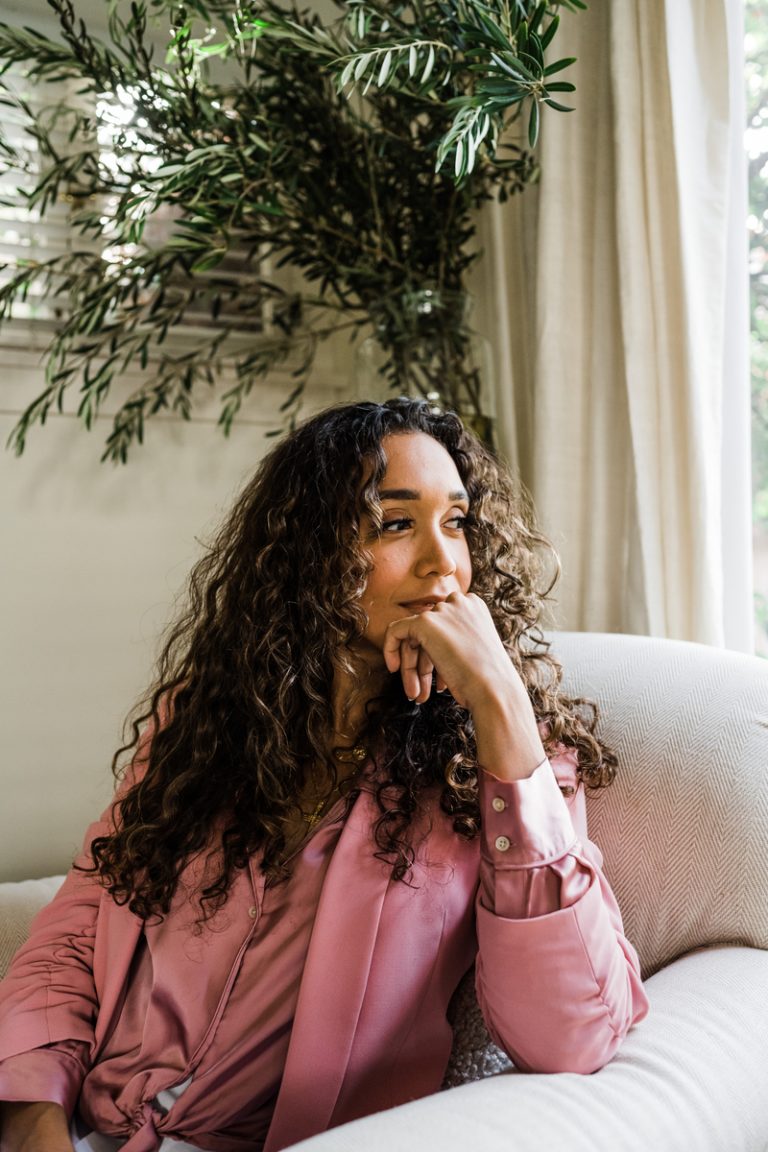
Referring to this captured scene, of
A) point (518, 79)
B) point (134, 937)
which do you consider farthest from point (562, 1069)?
point (518, 79)

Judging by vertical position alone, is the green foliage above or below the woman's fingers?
above

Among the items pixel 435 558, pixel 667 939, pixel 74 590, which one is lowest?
pixel 667 939

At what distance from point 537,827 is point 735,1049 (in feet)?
0.87

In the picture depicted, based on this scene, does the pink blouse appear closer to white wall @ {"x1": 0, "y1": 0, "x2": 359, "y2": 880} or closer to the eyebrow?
the eyebrow

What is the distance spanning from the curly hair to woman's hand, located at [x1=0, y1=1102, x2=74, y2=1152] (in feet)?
0.71

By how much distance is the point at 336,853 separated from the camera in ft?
3.64

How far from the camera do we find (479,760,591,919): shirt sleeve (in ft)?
3.10

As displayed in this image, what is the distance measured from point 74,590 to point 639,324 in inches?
48.6

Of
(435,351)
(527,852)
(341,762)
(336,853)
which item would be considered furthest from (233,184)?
(527,852)

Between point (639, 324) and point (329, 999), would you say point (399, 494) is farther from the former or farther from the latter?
point (639, 324)

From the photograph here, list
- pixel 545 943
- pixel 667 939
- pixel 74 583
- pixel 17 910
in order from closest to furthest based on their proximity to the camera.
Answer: pixel 545 943 < pixel 667 939 < pixel 17 910 < pixel 74 583

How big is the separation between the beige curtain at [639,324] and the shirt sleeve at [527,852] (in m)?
0.74

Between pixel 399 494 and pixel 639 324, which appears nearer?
pixel 399 494

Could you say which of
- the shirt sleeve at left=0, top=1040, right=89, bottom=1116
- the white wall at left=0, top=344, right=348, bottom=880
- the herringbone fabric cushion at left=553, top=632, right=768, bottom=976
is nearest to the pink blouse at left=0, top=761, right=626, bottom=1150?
the shirt sleeve at left=0, top=1040, right=89, bottom=1116
